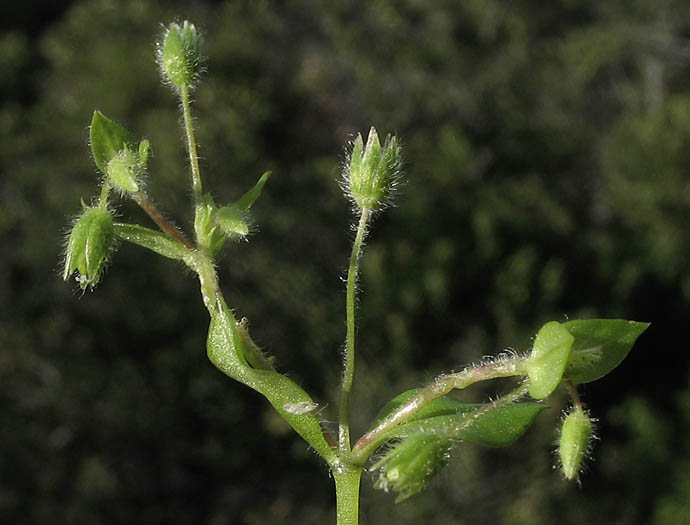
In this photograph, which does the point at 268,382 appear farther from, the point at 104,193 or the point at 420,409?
the point at 104,193

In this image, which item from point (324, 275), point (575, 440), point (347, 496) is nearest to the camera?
point (347, 496)

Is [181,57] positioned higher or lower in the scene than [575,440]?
higher

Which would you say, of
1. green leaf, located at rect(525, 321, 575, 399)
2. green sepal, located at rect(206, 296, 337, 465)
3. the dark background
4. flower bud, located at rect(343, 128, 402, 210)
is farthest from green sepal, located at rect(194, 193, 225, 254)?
the dark background

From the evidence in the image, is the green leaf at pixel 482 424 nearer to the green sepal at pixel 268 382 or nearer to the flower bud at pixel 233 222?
the green sepal at pixel 268 382

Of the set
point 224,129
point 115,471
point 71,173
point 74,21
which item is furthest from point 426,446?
point 74,21

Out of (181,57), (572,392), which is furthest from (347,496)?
(181,57)

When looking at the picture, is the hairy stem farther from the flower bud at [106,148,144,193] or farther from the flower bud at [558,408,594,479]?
the flower bud at [106,148,144,193]
